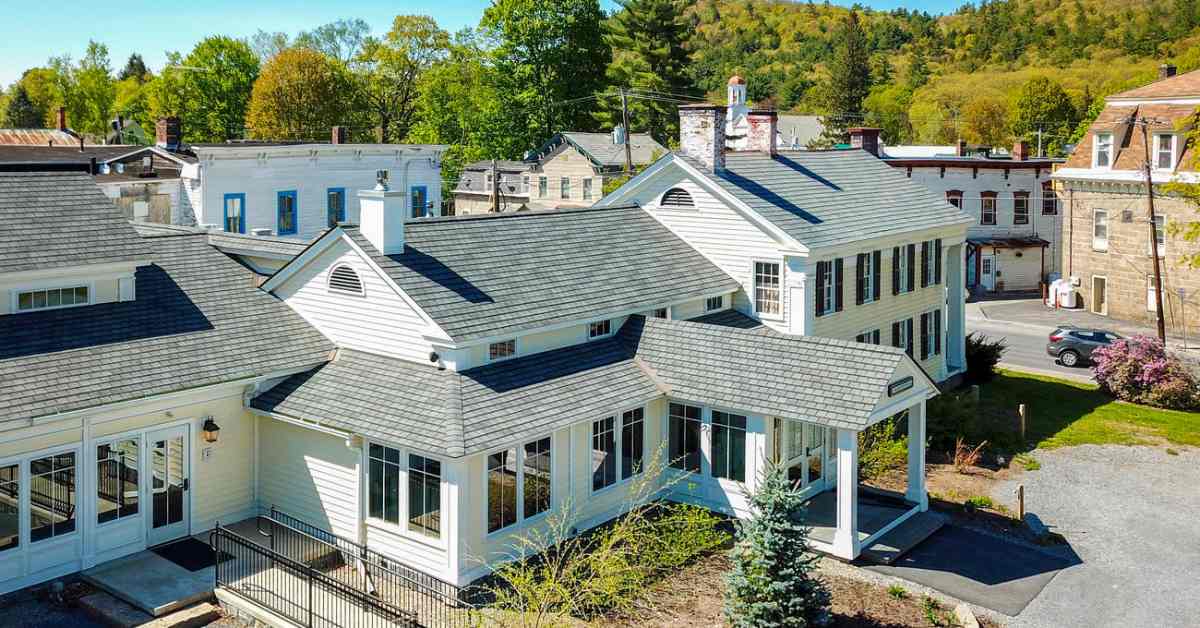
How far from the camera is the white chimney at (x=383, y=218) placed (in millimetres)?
19516

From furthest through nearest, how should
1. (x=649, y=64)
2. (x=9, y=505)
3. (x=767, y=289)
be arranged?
(x=649, y=64), (x=767, y=289), (x=9, y=505)

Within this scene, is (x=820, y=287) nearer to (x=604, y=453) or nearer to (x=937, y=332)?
(x=937, y=332)

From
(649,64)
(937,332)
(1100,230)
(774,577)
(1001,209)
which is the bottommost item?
(774,577)

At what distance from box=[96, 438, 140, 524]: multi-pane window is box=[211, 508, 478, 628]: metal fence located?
5.44 feet

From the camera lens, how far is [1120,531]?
2152cm

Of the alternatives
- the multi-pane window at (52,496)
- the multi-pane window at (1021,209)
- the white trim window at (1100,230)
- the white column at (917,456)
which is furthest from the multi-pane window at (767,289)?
the multi-pane window at (1021,209)

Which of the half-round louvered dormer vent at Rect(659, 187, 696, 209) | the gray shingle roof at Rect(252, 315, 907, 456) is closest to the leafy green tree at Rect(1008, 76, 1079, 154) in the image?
the half-round louvered dormer vent at Rect(659, 187, 696, 209)

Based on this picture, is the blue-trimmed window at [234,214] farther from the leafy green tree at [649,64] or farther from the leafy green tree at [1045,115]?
the leafy green tree at [1045,115]

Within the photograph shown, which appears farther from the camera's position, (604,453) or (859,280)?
(859,280)

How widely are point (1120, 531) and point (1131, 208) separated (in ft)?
101

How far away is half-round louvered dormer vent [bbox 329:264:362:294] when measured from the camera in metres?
20.2

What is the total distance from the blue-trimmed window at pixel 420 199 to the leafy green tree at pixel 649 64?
3319 cm


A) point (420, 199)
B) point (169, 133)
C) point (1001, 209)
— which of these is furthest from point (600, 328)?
point (1001, 209)

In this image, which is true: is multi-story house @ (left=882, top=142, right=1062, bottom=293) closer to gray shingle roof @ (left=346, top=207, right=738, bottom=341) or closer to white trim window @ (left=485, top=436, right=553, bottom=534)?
gray shingle roof @ (left=346, top=207, right=738, bottom=341)
